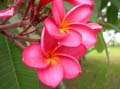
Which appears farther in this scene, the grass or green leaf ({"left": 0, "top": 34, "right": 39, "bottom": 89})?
the grass

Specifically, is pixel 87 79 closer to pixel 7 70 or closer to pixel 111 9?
pixel 111 9

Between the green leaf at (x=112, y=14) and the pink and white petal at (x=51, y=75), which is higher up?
the pink and white petal at (x=51, y=75)

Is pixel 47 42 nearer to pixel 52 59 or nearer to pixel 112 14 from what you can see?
pixel 52 59

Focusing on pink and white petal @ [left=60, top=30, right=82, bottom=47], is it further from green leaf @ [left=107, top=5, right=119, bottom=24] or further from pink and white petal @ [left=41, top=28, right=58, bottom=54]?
green leaf @ [left=107, top=5, right=119, bottom=24]

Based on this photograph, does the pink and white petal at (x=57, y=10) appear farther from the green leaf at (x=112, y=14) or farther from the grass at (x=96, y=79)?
the grass at (x=96, y=79)

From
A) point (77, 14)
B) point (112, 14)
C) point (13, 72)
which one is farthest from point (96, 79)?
point (77, 14)

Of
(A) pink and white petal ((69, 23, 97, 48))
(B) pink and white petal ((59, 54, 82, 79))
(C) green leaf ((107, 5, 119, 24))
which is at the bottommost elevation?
(C) green leaf ((107, 5, 119, 24))

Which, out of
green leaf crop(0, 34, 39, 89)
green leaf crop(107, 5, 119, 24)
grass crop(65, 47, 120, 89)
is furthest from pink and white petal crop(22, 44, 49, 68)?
grass crop(65, 47, 120, 89)

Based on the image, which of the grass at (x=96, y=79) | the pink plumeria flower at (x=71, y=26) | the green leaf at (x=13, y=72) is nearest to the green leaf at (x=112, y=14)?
the green leaf at (x=13, y=72)

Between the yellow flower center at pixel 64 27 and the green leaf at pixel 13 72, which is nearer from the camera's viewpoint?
the yellow flower center at pixel 64 27
